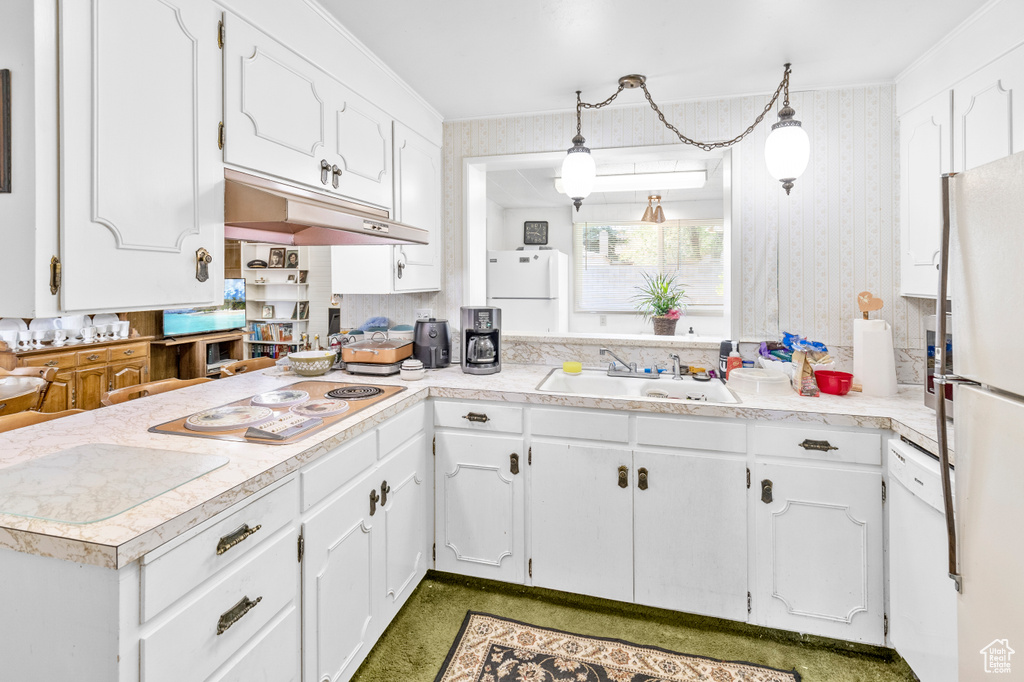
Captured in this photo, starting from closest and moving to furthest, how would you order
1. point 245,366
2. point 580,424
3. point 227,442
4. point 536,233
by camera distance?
point 227,442, point 580,424, point 245,366, point 536,233

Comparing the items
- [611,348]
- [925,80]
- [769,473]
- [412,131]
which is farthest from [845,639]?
[412,131]

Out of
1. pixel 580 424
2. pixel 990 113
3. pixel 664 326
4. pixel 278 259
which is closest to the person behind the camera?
pixel 990 113

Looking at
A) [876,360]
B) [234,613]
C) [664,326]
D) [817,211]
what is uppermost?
[817,211]

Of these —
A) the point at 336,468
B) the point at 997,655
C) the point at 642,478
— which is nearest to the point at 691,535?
the point at 642,478

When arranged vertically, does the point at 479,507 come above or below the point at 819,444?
below

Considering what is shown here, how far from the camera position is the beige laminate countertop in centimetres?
85

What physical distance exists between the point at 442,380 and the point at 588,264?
3.45 m

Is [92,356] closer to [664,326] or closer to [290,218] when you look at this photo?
[290,218]

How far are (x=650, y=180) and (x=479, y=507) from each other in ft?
9.83

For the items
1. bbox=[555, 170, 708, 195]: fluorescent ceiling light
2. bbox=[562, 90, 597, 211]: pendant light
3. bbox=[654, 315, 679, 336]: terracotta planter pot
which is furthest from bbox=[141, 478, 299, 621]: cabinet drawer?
bbox=[555, 170, 708, 195]: fluorescent ceiling light

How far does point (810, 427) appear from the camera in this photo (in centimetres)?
175

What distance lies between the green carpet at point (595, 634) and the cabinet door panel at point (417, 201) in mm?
1460

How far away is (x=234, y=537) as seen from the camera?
106 centimetres

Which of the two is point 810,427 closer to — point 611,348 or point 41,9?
point 611,348
